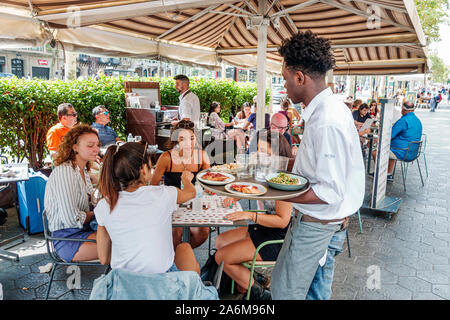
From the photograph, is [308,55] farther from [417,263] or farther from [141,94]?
[141,94]

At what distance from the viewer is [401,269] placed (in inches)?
133

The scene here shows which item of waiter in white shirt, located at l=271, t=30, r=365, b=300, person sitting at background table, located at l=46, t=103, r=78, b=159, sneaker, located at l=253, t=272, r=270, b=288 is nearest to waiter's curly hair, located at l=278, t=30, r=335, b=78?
waiter in white shirt, located at l=271, t=30, r=365, b=300

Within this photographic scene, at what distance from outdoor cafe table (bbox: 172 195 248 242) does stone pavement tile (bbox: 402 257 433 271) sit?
2105 millimetres

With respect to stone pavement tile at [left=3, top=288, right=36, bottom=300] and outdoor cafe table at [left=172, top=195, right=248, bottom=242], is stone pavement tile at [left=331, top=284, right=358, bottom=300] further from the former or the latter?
stone pavement tile at [left=3, top=288, right=36, bottom=300]

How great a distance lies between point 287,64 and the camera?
154cm

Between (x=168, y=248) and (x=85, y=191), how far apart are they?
4.05 feet

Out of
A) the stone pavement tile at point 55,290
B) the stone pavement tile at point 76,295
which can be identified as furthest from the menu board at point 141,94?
the stone pavement tile at point 76,295

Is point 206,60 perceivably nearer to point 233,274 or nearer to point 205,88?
point 205,88

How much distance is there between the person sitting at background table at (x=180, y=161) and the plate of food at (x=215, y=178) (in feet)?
4.39

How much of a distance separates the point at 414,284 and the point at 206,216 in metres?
2.12

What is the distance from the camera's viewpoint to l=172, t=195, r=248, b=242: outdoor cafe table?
2.35 meters

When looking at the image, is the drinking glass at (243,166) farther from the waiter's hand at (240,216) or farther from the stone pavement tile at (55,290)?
the stone pavement tile at (55,290)

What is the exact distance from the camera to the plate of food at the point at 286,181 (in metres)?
1.58

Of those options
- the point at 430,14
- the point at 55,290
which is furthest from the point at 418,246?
the point at 430,14
